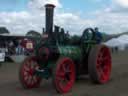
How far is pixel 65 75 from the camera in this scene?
9.45m

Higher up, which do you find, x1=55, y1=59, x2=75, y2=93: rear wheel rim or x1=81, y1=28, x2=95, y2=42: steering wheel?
x1=81, y1=28, x2=95, y2=42: steering wheel

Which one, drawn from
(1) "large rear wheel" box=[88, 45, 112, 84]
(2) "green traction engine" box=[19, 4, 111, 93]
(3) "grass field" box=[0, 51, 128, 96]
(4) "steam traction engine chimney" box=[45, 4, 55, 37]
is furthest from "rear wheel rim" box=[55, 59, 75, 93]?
(4) "steam traction engine chimney" box=[45, 4, 55, 37]

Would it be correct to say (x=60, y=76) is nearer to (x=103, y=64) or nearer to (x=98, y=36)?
(x=103, y=64)

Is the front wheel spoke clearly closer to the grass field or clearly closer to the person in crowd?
the grass field

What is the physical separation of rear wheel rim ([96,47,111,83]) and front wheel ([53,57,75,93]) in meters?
1.20

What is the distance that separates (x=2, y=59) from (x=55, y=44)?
1030cm

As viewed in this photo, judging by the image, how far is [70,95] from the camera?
8.62 meters

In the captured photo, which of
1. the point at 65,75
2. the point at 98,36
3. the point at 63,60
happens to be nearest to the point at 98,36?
the point at 98,36

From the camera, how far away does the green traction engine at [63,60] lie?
9.34m

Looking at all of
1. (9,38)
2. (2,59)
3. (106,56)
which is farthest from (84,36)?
(9,38)

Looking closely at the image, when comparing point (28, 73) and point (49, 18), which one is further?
point (28, 73)

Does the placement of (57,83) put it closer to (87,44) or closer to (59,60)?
(59,60)

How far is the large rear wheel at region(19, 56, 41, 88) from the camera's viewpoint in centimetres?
986

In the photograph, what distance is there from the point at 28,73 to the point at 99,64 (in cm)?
225
